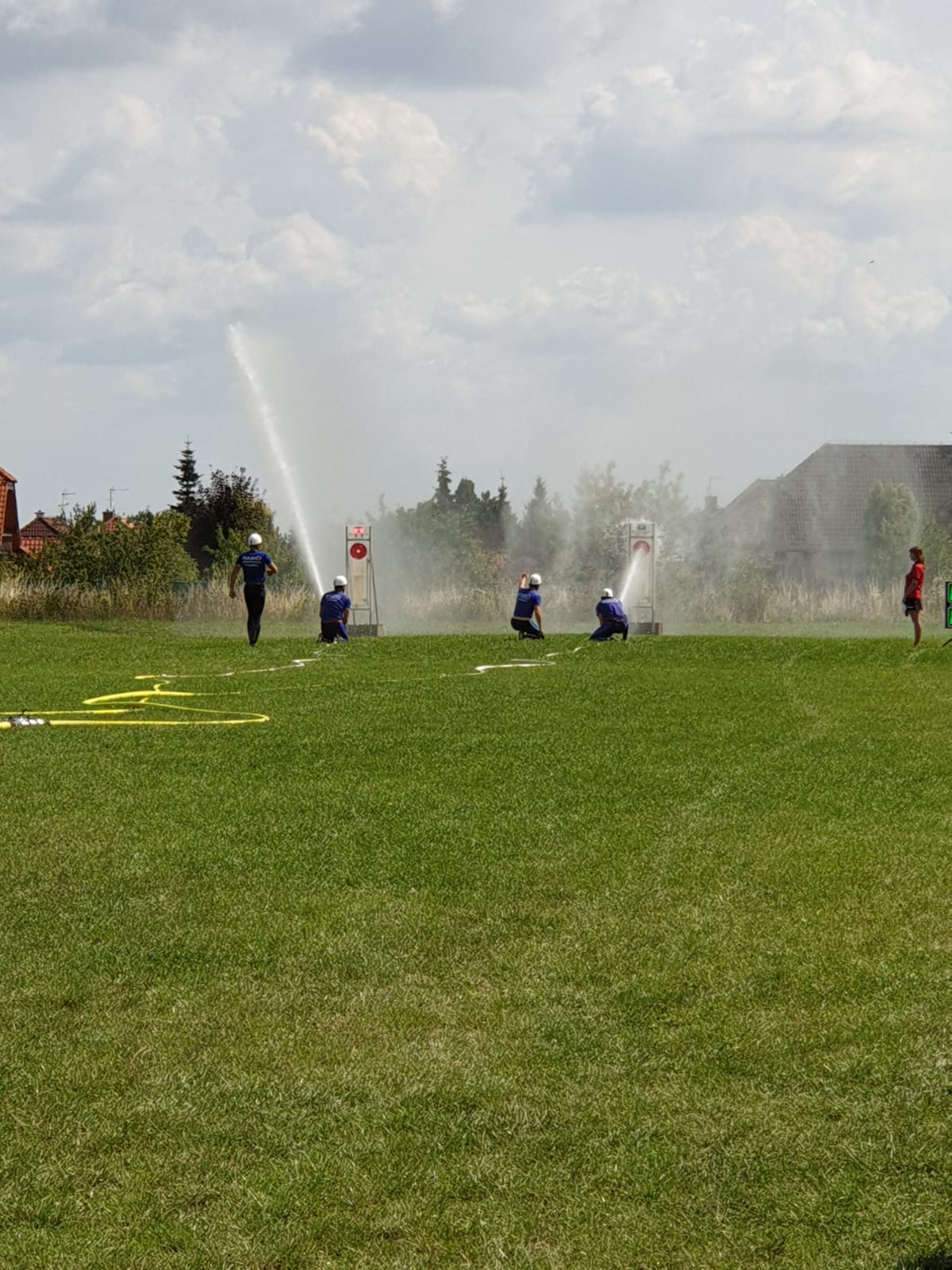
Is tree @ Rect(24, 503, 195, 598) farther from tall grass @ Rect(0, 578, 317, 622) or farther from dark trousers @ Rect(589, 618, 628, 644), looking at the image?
dark trousers @ Rect(589, 618, 628, 644)

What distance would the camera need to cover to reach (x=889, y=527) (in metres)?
54.8

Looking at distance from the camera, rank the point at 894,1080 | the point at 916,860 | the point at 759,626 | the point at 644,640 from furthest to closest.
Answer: the point at 759,626 → the point at 644,640 → the point at 916,860 → the point at 894,1080

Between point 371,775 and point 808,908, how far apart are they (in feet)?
17.7

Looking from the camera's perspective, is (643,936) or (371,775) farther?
(371,775)

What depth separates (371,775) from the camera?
44.4 feet

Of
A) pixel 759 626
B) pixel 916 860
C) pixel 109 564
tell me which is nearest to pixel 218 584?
pixel 109 564

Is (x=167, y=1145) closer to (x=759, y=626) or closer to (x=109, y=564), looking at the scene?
(x=759, y=626)

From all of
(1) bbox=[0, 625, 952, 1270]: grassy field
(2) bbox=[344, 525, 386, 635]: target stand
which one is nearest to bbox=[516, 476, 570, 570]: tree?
(2) bbox=[344, 525, 386, 635]: target stand

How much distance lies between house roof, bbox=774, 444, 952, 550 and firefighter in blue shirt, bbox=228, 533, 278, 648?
36.3m

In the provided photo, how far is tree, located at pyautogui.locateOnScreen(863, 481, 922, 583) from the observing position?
2152 inches

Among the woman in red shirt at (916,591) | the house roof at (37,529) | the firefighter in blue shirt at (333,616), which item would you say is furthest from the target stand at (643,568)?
the house roof at (37,529)

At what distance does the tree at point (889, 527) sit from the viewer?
5466 cm

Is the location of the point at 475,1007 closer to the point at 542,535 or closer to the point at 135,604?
the point at 135,604

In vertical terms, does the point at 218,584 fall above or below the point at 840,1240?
above
